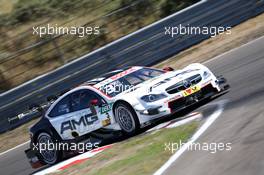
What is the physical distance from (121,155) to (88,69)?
8059 millimetres

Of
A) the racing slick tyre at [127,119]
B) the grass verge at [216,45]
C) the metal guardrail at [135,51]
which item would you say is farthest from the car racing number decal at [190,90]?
the metal guardrail at [135,51]

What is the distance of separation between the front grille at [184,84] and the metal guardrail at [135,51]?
6415mm

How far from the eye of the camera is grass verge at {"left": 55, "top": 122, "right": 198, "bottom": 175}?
8547 mm

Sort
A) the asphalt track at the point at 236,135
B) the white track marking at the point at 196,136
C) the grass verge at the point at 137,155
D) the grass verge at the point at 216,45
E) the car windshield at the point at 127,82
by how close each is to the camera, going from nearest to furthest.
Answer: the asphalt track at the point at 236,135
the white track marking at the point at 196,136
the grass verge at the point at 137,155
the car windshield at the point at 127,82
the grass verge at the point at 216,45

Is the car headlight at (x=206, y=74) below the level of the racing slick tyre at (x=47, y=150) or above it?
above

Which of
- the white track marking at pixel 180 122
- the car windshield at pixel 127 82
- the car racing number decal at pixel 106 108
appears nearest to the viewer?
the white track marking at pixel 180 122

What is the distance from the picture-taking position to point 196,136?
9.12m

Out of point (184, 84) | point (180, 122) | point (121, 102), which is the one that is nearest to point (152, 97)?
point (121, 102)

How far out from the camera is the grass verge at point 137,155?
8.55 m

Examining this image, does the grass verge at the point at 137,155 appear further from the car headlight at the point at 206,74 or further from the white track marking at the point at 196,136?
the car headlight at the point at 206,74

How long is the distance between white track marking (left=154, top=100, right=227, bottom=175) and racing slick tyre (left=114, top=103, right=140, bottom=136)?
5.07 feet

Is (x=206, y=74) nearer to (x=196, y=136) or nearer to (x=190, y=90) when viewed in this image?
(x=190, y=90)

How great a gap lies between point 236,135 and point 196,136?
940 millimetres

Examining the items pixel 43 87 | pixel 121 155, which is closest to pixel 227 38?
pixel 43 87
